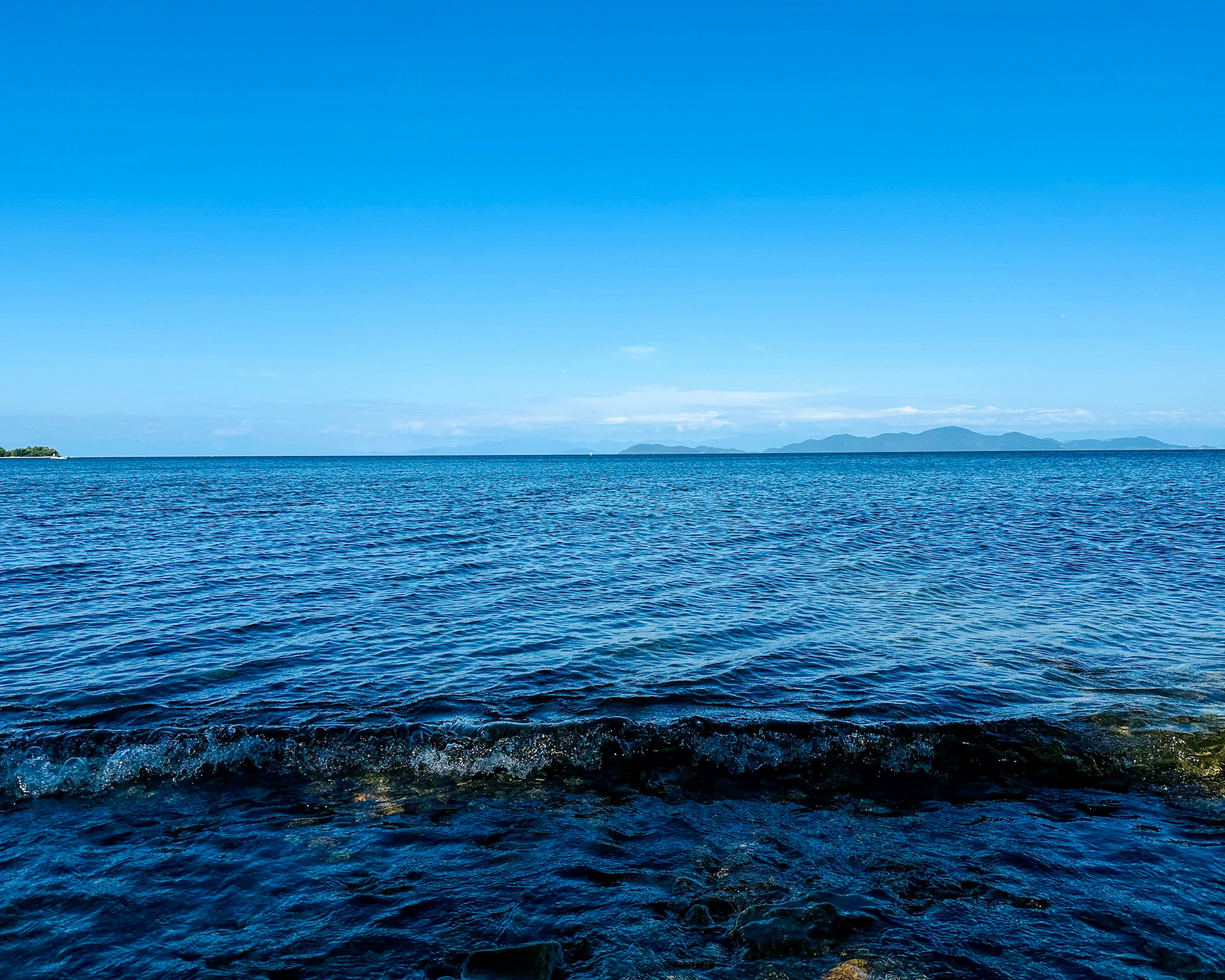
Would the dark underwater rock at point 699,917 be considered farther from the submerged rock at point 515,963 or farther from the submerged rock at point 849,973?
the submerged rock at point 515,963

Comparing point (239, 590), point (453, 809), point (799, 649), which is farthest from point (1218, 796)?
point (239, 590)

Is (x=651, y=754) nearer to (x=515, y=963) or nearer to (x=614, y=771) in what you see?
(x=614, y=771)

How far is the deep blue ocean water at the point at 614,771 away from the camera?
7.24m

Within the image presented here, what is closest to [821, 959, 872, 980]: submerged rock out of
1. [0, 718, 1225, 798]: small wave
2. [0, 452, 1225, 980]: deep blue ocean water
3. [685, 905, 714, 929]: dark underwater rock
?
[0, 452, 1225, 980]: deep blue ocean water

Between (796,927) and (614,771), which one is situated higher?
(796,927)

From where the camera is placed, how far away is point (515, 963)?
260 inches

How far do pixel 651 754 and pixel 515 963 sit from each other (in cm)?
536

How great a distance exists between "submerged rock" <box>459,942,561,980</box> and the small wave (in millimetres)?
4299

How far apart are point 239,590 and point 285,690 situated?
37.3ft

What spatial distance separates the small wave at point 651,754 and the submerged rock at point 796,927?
3.30 m

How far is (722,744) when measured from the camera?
39.0ft

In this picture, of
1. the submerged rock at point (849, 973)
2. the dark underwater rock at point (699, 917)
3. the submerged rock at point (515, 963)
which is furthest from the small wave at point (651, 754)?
the submerged rock at point (515, 963)

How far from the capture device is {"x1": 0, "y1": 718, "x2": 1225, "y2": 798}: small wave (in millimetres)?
10922

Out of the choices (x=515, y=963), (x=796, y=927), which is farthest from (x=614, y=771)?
(x=515, y=963)
